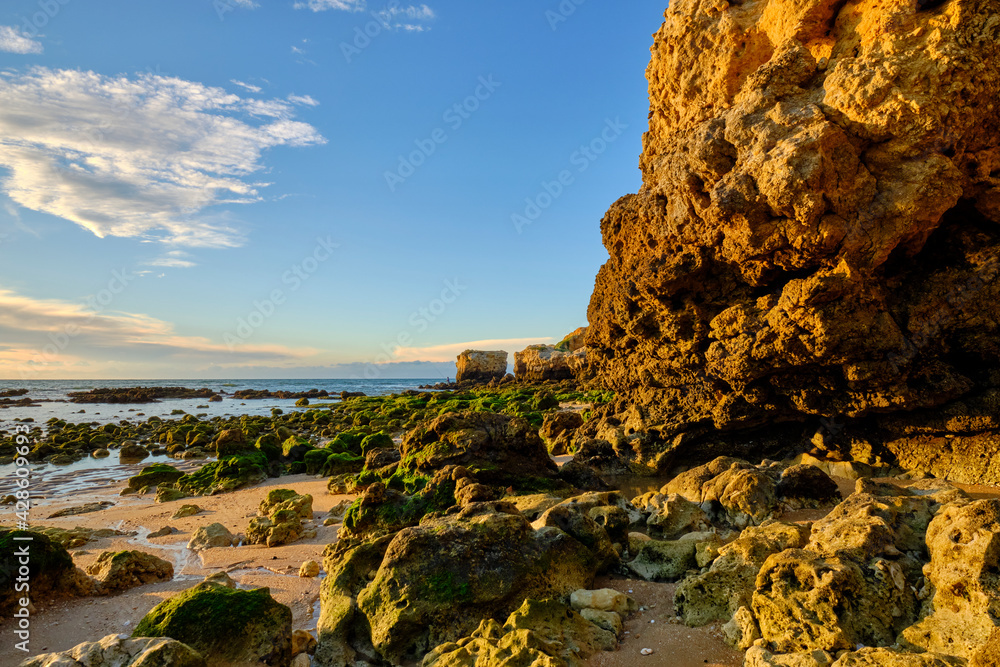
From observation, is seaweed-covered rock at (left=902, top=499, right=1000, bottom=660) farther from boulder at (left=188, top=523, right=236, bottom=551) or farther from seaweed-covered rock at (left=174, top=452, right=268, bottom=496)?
seaweed-covered rock at (left=174, top=452, right=268, bottom=496)

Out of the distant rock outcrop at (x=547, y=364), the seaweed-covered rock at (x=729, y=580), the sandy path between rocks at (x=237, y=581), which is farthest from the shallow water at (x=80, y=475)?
the distant rock outcrop at (x=547, y=364)

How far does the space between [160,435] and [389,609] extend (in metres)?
26.7

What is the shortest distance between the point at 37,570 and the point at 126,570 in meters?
0.93

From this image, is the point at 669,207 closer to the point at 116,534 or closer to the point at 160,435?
the point at 116,534

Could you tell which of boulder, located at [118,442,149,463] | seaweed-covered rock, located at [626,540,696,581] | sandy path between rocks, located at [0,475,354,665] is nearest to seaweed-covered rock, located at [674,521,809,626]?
seaweed-covered rock, located at [626,540,696,581]

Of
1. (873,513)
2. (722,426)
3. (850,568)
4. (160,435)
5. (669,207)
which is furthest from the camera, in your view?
(160,435)

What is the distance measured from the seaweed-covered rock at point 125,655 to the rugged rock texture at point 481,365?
62782 mm

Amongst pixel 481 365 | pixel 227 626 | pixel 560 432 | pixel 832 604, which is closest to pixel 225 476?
pixel 560 432

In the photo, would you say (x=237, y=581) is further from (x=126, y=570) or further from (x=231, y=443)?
(x=231, y=443)

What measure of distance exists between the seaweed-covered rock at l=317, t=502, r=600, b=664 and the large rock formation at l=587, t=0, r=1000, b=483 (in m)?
7.00

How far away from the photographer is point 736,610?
5.16m

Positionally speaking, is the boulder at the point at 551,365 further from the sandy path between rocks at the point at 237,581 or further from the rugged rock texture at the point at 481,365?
the sandy path between rocks at the point at 237,581

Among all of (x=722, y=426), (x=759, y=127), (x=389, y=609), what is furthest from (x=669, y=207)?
(x=389, y=609)

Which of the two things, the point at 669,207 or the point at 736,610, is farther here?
the point at 669,207
